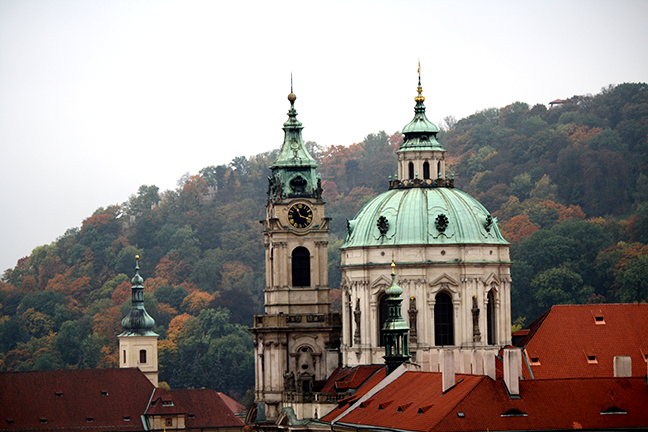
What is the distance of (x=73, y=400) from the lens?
507 ft

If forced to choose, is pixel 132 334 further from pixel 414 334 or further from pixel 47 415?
pixel 414 334

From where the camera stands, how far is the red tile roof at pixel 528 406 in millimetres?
83875

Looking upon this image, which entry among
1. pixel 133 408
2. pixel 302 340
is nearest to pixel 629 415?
pixel 302 340

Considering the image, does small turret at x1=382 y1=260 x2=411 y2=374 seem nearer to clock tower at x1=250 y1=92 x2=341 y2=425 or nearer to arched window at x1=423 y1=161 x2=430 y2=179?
arched window at x1=423 y1=161 x2=430 y2=179

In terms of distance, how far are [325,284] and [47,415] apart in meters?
39.4

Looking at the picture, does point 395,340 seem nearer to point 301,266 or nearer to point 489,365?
point 489,365

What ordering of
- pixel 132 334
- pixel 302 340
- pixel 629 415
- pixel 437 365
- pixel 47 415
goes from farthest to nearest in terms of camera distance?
pixel 132 334 → pixel 47 415 → pixel 302 340 → pixel 437 365 → pixel 629 415

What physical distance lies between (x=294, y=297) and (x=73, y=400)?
3803 cm

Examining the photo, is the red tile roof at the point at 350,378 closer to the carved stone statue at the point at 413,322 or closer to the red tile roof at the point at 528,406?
the carved stone statue at the point at 413,322

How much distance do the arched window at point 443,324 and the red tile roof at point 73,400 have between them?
47.8m

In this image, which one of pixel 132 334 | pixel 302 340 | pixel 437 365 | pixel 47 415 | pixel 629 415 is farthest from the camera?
pixel 132 334

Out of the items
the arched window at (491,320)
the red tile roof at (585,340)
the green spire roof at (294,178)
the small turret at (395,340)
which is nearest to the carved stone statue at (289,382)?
the green spire roof at (294,178)

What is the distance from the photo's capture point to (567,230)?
19112cm

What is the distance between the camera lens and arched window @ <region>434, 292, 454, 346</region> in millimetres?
114125
